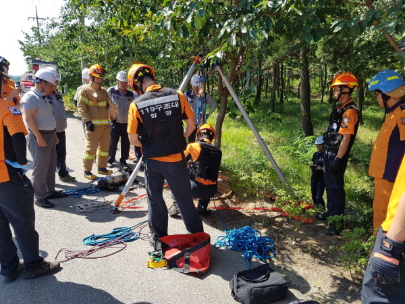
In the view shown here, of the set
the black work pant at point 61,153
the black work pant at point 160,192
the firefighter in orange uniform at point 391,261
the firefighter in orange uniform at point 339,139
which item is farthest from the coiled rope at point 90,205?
the firefighter in orange uniform at point 391,261

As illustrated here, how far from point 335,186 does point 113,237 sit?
10.0 feet

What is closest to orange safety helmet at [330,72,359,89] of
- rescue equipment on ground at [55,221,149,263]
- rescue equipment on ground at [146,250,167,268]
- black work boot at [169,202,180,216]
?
black work boot at [169,202,180,216]

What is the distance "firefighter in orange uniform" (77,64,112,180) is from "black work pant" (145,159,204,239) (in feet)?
10.3

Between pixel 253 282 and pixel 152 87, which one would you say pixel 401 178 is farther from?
pixel 152 87

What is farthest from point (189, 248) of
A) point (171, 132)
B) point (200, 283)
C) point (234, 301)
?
point (171, 132)

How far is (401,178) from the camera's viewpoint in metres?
1.90

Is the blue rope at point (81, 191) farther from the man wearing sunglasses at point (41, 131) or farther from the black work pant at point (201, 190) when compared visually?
the black work pant at point (201, 190)

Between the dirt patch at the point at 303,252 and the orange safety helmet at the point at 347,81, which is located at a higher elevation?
the orange safety helmet at the point at 347,81

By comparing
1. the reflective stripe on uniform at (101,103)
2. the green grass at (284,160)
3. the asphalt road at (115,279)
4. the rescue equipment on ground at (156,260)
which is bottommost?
the asphalt road at (115,279)

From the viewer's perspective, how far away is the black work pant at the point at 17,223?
315 centimetres

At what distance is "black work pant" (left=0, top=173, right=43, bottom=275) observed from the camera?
10.3ft

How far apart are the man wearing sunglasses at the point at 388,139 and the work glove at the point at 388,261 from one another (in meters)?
1.96

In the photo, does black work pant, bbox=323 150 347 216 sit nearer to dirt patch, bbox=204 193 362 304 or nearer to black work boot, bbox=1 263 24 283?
dirt patch, bbox=204 193 362 304

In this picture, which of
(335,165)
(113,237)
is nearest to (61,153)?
(113,237)
